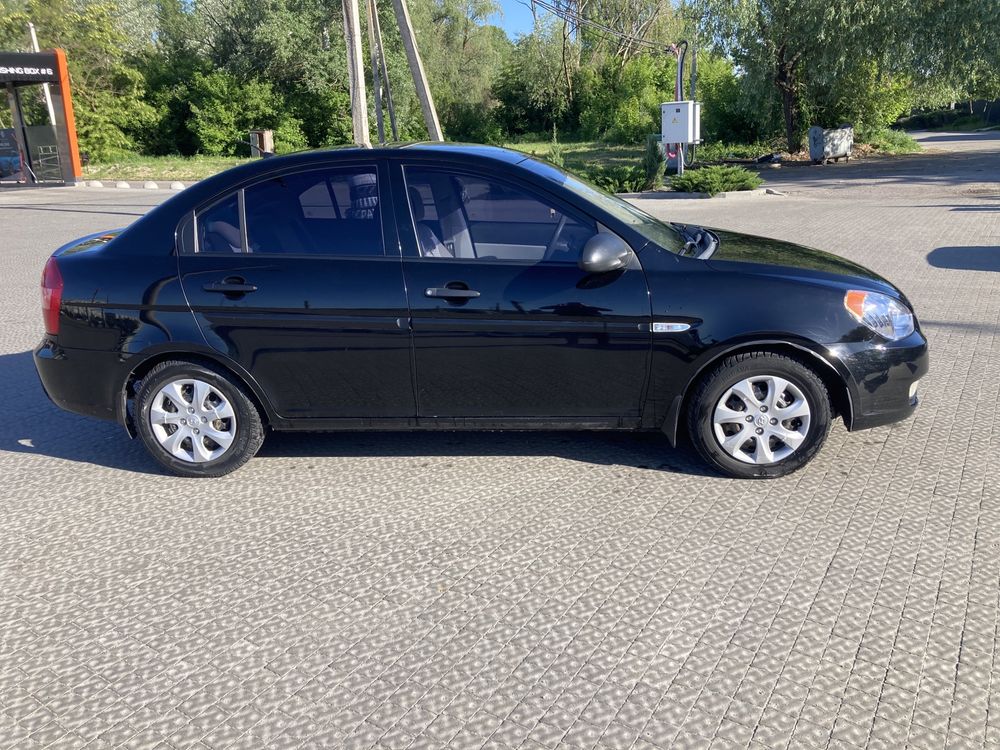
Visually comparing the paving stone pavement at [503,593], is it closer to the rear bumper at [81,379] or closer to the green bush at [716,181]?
the rear bumper at [81,379]

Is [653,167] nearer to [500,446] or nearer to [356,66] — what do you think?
[356,66]

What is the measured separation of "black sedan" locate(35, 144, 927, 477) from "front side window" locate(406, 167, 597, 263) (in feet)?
0.04

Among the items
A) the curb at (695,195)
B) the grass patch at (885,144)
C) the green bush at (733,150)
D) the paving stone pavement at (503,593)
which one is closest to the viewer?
the paving stone pavement at (503,593)

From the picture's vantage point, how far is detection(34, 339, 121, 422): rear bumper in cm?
471

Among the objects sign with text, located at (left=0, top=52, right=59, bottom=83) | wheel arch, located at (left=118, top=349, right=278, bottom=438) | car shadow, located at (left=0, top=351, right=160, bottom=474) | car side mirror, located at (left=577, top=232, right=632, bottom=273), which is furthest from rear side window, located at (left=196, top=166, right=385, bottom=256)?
sign with text, located at (left=0, top=52, right=59, bottom=83)

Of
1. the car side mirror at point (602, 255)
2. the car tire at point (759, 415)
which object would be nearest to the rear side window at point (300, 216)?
the car side mirror at point (602, 255)

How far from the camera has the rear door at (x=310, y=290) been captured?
4.48 meters

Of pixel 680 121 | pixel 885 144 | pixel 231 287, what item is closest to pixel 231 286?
pixel 231 287

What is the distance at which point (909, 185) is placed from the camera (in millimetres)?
20688

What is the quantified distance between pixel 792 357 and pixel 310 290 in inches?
96.0

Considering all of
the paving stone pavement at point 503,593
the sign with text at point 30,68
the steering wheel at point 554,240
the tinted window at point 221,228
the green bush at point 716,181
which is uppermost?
the sign with text at point 30,68

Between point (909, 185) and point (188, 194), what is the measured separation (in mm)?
19857

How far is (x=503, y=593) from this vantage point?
351cm

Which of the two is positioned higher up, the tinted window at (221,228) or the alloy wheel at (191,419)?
the tinted window at (221,228)
